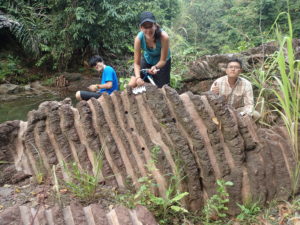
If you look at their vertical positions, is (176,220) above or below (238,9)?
below

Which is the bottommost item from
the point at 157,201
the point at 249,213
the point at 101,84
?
the point at 249,213

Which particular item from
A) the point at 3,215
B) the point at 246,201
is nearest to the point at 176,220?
the point at 246,201

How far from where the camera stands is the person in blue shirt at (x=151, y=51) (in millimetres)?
2545

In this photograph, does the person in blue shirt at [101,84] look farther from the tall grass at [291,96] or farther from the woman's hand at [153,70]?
the tall grass at [291,96]

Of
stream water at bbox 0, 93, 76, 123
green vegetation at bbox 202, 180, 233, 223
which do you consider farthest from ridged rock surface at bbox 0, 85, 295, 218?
stream water at bbox 0, 93, 76, 123

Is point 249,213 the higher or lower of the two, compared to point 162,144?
lower

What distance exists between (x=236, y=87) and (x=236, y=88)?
12mm

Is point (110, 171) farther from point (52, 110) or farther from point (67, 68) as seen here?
point (67, 68)

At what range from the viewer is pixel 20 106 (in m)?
6.58

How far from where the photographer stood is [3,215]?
1640 mm

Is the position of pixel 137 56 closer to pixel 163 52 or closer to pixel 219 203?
pixel 163 52

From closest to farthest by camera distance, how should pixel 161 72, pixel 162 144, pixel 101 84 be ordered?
pixel 162 144 → pixel 161 72 → pixel 101 84

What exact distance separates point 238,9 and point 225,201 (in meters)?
12.6

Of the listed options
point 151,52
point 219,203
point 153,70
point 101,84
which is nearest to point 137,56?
point 151,52
